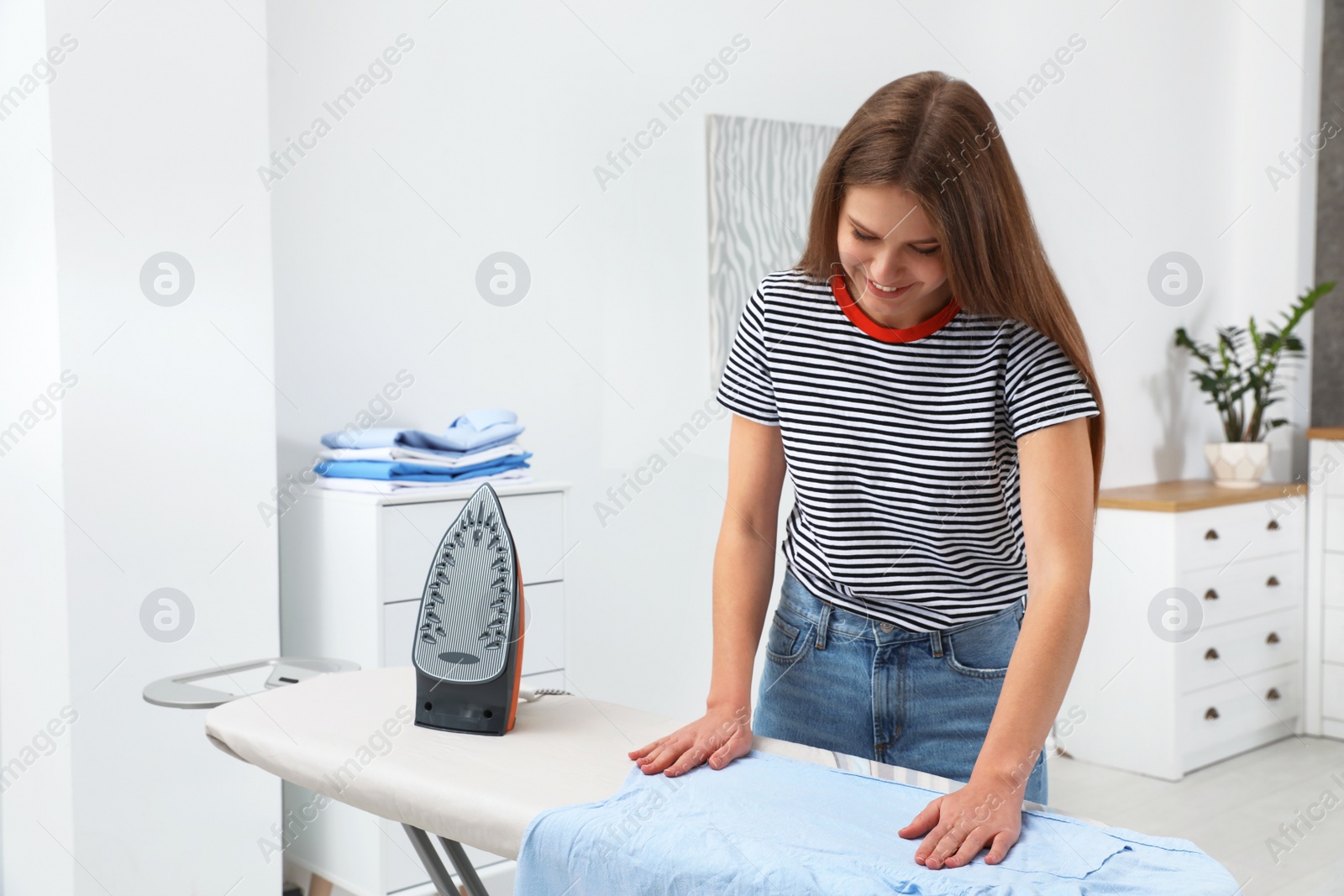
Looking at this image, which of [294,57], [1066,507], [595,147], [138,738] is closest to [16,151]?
[294,57]

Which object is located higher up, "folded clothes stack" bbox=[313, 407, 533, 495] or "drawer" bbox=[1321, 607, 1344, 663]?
"folded clothes stack" bbox=[313, 407, 533, 495]

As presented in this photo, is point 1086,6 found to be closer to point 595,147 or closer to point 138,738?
point 595,147

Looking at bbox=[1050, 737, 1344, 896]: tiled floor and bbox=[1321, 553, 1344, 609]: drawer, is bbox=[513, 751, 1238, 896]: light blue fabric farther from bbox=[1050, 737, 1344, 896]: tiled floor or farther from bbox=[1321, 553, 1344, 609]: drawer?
bbox=[1321, 553, 1344, 609]: drawer

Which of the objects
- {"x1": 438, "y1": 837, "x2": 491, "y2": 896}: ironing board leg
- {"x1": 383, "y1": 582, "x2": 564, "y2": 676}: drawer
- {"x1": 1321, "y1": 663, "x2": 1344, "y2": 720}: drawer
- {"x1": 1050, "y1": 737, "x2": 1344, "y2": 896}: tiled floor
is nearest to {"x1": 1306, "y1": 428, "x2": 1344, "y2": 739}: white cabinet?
{"x1": 1321, "y1": 663, "x2": 1344, "y2": 720}: drawer

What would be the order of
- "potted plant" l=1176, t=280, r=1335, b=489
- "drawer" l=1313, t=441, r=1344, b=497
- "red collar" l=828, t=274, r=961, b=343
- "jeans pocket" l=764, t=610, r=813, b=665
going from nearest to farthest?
1. "red collar" l=828, t=274, r=961, b=343
2. "jeans pocket" l=764, t=610, r=813, b=665
3. "drawer" l=1313, t=441, r=1344, b=497
4. "potted plant" l=1176, t=280, r=1335, b=489

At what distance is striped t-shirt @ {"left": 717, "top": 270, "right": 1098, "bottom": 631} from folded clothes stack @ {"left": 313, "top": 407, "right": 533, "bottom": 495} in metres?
1.10

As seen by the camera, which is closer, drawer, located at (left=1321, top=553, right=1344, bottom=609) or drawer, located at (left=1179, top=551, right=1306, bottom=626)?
drawer, located at (left=1179, top=551, right=1306, bottom=626)

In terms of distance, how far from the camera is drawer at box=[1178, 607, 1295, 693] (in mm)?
3352

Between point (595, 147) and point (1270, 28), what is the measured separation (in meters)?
2.71

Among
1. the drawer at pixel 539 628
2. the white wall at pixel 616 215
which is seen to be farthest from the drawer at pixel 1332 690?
the drawer at pixel 539 628

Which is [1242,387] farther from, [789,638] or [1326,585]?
[789,638]

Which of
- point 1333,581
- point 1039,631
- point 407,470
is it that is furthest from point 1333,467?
point 1039,631

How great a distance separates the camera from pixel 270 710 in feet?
3.90

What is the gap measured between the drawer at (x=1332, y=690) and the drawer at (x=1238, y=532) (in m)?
0.40
